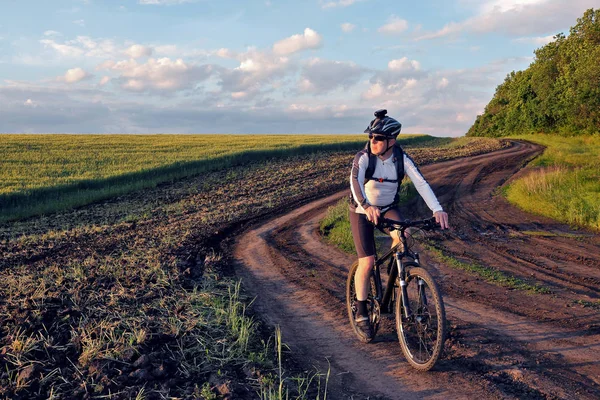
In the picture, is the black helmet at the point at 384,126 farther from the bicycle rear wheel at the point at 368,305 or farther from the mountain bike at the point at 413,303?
the bicycle rear wheel at the point at 368,305

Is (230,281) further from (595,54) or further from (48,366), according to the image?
(595,54)

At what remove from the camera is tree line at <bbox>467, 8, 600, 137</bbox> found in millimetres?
34344

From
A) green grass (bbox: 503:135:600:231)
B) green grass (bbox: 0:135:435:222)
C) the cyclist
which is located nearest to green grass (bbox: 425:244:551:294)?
the cyclist

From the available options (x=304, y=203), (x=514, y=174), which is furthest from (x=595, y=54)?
(x=304, y=203)

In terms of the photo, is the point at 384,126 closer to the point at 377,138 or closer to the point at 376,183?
the point at 377,138

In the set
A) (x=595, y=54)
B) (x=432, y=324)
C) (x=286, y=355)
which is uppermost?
(x=595, y=54)

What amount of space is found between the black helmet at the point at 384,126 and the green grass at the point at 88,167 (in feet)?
55.6

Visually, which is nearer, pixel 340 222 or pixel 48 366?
pixel 48 366

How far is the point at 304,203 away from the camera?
15891 mm

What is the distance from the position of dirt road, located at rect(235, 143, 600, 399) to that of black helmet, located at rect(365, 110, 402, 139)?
238 centimetres

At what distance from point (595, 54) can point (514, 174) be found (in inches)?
810

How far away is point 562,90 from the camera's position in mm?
40938

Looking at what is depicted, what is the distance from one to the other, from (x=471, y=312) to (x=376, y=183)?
8.39 feet

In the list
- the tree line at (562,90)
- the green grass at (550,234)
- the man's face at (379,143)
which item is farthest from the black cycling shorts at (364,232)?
the tree line at (562,90)
